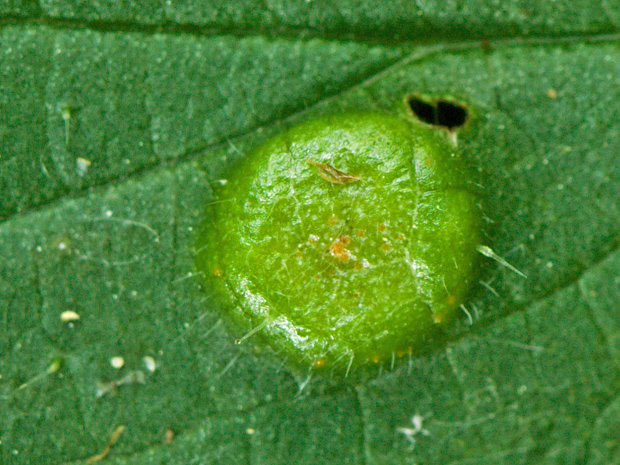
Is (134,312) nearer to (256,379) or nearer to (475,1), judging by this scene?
(256,379)

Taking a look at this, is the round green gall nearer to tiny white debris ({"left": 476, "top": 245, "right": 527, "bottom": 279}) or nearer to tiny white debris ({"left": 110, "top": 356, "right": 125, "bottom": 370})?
tiny white debris ({"left": 476, "top": 245, "right": 527, "bottom": 279})

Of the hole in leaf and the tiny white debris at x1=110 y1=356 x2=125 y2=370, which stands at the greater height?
the hole in leaf

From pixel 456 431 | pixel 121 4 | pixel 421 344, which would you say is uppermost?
pixel 121 4

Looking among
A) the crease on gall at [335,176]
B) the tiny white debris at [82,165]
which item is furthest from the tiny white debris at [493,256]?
the tiny white debris at [82,165]

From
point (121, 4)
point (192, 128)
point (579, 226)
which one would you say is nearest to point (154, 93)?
point (192, 128)

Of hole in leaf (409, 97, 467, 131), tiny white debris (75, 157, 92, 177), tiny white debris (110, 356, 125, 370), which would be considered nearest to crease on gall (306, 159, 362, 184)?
hole in leaf (409, 97, 467, 131)

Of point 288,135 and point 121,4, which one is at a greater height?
point 121,4

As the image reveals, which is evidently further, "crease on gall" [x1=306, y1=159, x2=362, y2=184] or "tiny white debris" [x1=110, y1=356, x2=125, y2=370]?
"tiny white debris" [x1=110, y1=356, x2=125, y2=370]

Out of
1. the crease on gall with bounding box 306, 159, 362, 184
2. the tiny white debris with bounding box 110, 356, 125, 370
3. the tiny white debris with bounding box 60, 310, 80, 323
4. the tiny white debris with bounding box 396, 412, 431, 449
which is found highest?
the crease on gall with bounding box 306, 159, 362, 184
